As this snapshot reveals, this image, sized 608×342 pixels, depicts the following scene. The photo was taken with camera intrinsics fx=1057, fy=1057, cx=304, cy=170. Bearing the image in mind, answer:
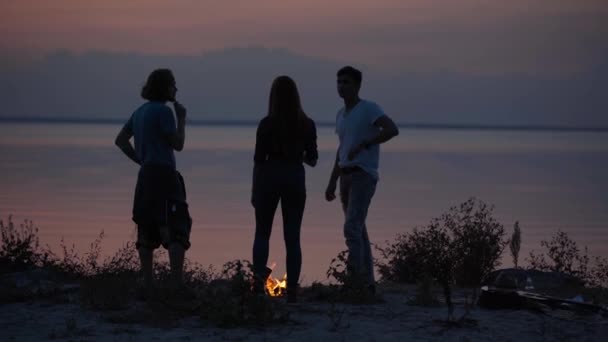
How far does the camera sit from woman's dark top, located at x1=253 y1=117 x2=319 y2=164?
25.7ft

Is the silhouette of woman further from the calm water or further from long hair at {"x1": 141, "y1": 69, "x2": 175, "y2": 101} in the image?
the calm water

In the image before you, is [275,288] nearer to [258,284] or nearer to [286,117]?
[258,284]

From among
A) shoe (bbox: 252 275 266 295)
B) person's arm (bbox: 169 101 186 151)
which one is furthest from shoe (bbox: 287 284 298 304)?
person's arm (bbox: 169 101 186 151)

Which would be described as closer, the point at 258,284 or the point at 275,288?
the point at 258,284

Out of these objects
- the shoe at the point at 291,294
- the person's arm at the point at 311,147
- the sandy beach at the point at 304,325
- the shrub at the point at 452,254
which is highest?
the person's arm at the point at 311,147

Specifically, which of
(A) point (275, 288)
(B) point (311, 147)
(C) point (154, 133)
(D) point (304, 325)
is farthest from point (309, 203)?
(D) point (304, 325)

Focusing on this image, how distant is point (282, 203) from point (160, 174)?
3.11ft

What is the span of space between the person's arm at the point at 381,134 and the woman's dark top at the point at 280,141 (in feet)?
Answer: 1.40

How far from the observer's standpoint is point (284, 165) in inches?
311

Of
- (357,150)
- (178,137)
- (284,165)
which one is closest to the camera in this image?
(178,137)

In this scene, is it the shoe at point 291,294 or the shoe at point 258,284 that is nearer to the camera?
the shoe at point 258,284

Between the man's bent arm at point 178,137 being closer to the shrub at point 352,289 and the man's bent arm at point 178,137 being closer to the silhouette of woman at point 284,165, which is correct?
the silhouette of woman at point 284,165

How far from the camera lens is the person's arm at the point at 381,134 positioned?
8117mm

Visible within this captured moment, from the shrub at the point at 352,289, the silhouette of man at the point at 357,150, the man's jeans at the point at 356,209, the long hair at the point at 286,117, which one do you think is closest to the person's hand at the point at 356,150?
the silhouette of man at the point at 357,150
